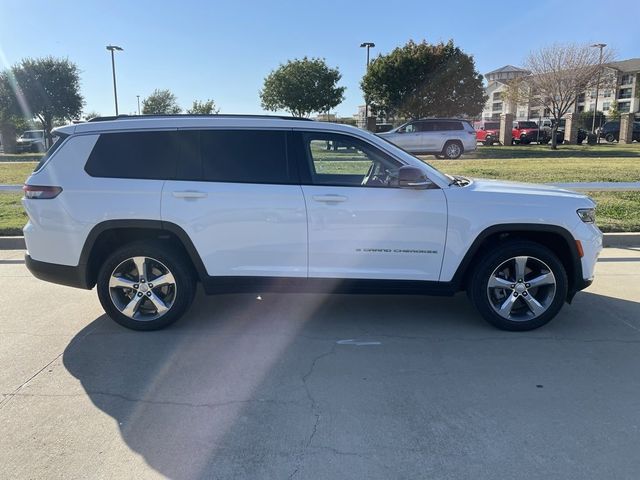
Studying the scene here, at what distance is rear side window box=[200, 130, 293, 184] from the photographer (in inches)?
177

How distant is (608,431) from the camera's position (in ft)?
10.2

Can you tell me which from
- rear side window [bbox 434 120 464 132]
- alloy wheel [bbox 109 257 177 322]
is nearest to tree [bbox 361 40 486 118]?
rear side window [bbox 434 120 464 132]

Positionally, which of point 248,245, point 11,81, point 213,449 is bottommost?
point 213,449

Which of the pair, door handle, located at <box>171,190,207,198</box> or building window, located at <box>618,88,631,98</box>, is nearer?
door handle, located at <box>171,190,207,198</box>

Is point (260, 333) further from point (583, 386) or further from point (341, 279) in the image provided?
point (583, 386)

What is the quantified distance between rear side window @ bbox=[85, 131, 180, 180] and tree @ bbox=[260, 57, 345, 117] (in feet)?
103

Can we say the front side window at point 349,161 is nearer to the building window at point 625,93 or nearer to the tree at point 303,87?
the tree at point 303,87

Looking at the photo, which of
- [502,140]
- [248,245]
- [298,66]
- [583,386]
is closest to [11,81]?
[298,66]

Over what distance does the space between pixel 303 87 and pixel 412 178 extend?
3267cm

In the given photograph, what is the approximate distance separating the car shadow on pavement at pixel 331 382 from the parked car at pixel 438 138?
16.8 meters

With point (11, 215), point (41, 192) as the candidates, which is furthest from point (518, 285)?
point (11, 215)

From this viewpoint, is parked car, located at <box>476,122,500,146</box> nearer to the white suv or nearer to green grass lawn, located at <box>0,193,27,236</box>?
green grass lawn, located at <box>0,193,27,236</box>

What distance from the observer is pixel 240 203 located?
440cm

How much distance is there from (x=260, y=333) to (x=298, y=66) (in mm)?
33611
